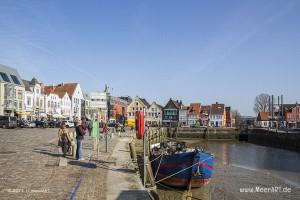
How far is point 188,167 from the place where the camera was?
63.2 feet

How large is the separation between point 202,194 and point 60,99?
8391 cm

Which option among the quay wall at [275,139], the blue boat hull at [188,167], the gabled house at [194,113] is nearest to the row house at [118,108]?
the gabled house at [194,113]

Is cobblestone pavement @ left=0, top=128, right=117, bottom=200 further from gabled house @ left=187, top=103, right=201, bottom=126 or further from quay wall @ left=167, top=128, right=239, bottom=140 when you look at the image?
gabled house @ left=187, top=103, right=201, bottom=126

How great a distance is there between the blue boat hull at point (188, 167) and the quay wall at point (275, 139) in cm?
3757

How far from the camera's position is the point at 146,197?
11.7 metres

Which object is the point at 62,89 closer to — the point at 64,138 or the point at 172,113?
the point at 172,113

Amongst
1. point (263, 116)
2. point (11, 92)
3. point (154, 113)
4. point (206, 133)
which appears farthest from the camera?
point (263, 116)

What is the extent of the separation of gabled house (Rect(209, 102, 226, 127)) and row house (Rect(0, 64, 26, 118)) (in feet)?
219

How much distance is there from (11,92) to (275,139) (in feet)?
164

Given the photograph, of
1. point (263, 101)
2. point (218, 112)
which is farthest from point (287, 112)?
point (218, 112)

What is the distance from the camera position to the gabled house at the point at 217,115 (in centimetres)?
12649

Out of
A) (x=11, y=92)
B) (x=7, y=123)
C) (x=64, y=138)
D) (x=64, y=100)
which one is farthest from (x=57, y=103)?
(x=64, y=138)

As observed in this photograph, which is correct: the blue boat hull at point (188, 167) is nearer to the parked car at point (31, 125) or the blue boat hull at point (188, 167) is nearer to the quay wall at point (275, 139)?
the quay wall at point (275, 139)

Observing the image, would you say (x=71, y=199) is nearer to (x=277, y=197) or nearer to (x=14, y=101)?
(x=277, y=197)
